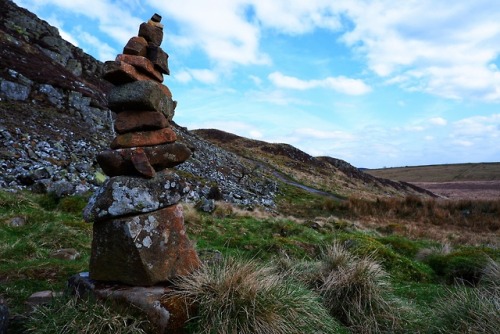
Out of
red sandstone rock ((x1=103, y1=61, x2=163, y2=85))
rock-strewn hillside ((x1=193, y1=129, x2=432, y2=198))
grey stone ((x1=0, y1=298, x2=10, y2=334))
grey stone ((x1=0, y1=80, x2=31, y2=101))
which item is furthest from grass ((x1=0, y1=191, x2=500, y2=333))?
rock-strewn hillside ((x1=193, y1=129, x2=432, y2=198))

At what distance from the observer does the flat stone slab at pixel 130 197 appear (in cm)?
570

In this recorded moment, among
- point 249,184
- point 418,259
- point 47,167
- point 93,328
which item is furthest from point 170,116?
point 249,184

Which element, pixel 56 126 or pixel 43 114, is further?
pixel 43 114

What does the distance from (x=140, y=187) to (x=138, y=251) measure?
101cm

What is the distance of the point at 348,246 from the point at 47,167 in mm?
15984

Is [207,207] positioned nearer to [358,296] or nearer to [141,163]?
[358,296]

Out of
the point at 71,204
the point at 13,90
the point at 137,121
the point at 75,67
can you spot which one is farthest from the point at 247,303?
the point at 75,67

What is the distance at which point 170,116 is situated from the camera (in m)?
6.91

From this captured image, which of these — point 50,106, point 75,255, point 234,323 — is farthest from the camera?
point 50,106

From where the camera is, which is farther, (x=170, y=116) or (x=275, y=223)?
(x=275, y=223)

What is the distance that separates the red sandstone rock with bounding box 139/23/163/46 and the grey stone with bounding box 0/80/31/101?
27.1 metres

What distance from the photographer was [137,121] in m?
6.33

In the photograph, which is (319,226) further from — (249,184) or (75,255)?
(249,184)

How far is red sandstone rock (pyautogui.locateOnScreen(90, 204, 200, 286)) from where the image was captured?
561cm
